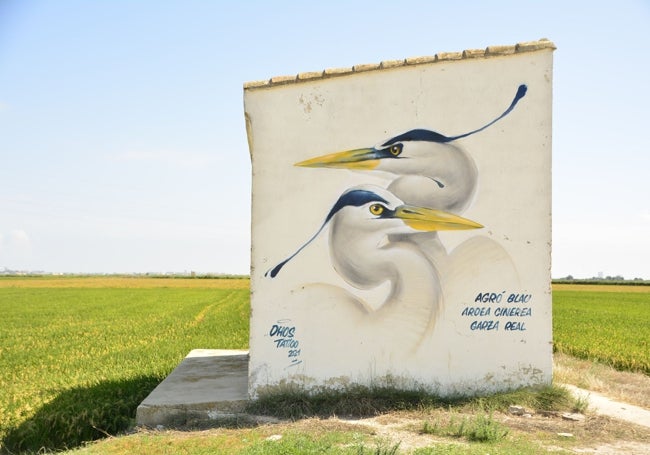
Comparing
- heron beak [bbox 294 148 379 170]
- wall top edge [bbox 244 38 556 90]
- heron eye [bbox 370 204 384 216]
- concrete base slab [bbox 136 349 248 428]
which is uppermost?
wall top edge [bbox 244 38 556 90]

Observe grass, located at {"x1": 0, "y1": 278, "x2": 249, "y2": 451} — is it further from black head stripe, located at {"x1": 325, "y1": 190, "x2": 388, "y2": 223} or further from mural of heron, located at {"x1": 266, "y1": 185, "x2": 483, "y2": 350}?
black head stripe, located at {"x1": 325, "y1": 190, "x2": 388, "y2": 223}

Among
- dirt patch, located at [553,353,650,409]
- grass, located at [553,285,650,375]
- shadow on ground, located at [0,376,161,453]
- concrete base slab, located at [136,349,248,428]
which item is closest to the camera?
concrete base slab, located at [136,349,248,428]

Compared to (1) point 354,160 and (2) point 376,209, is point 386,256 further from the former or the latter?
(1) point 354,160

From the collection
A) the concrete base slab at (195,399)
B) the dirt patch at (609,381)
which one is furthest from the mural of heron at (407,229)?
the dirt patch at (609,381)

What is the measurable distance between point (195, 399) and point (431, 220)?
13.7ft

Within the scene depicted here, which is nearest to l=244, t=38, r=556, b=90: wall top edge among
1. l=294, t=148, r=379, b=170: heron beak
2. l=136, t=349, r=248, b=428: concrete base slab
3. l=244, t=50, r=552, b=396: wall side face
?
l=244, t=50, r=552, b=396: wall side face

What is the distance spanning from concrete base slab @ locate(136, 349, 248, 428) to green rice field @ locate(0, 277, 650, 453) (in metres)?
0.44

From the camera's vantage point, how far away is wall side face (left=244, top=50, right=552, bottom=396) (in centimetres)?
829

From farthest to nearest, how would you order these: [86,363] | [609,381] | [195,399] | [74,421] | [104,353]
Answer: [104,353] < [86,363] < [609,381] < [74,421] < [195,399]

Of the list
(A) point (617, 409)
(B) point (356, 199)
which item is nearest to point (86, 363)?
(B) point (356, 199)

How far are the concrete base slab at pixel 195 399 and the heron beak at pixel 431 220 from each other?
11.3 feet

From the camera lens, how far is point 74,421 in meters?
8.37

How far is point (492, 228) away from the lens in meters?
8.38

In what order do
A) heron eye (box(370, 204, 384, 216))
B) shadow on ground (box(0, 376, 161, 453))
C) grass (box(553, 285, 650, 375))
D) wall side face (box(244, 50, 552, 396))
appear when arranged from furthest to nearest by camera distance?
grass (box(553, 285, 650, 375)), heron eye (box(370, 204, 384, 216)), wall side face (box(244, 50, 552, 396)), shadow on ground (box(0, 376, 161, 453))
